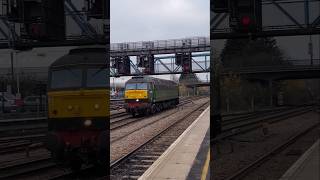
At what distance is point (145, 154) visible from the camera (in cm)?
662

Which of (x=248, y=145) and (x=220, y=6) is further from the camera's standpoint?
(x=248, y=145)

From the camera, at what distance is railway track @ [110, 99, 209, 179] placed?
5.20m

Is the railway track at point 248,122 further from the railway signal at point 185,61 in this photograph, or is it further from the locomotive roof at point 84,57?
the locomotive roof at point 84,57

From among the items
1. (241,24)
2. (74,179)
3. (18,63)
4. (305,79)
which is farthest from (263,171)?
(18,63)

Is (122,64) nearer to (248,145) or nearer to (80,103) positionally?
(80,103)

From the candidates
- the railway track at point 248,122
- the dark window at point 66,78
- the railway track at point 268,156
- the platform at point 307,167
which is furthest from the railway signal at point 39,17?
the platform at point 307,167

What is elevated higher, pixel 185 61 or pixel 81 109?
pixel 185 61

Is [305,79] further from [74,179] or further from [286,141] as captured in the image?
[74,179]

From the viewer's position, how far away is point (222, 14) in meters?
3.52

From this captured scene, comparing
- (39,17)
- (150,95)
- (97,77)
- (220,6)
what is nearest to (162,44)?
(220,6)

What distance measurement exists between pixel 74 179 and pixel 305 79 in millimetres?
1819

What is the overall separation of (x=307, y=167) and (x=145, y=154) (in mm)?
3302

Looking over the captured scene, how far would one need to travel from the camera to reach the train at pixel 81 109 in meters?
3.31

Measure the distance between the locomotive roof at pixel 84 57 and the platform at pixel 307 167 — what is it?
1625mm
